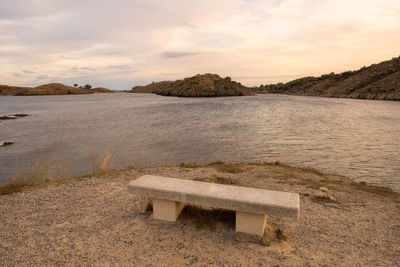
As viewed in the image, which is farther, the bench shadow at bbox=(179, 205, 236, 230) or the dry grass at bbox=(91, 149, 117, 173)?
the dry grass at bbox=(91, 149, 117, 173)

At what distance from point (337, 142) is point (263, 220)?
15.3m

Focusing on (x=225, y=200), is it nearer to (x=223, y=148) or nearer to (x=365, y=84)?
(x=223, y=148)

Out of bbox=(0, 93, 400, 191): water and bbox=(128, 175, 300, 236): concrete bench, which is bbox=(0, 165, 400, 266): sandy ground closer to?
bbox=(128, 175, 300, 236): concrete bench

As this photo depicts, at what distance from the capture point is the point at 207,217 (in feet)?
16.4

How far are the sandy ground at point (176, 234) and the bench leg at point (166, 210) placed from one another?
0.45ft

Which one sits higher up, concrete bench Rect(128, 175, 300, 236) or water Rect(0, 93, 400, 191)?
concrete bench Rect(128, 175, 300, 236)

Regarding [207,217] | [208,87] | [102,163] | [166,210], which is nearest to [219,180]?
[207,217]

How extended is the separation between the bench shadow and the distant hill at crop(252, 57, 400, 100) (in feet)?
209

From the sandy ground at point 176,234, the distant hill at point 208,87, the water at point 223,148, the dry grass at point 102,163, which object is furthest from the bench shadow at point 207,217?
the distant hill at point 208,87

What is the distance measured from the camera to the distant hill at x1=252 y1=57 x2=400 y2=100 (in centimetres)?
5784

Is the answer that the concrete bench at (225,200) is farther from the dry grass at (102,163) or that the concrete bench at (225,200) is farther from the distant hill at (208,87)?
the distant hill at (208,87)

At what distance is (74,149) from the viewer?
51.4ft

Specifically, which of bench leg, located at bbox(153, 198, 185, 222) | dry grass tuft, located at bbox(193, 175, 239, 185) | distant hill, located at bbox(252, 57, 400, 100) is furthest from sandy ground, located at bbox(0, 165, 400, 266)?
distant hill, located at bbox(252, 57, 400, 100)

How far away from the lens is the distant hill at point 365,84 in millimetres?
57844
